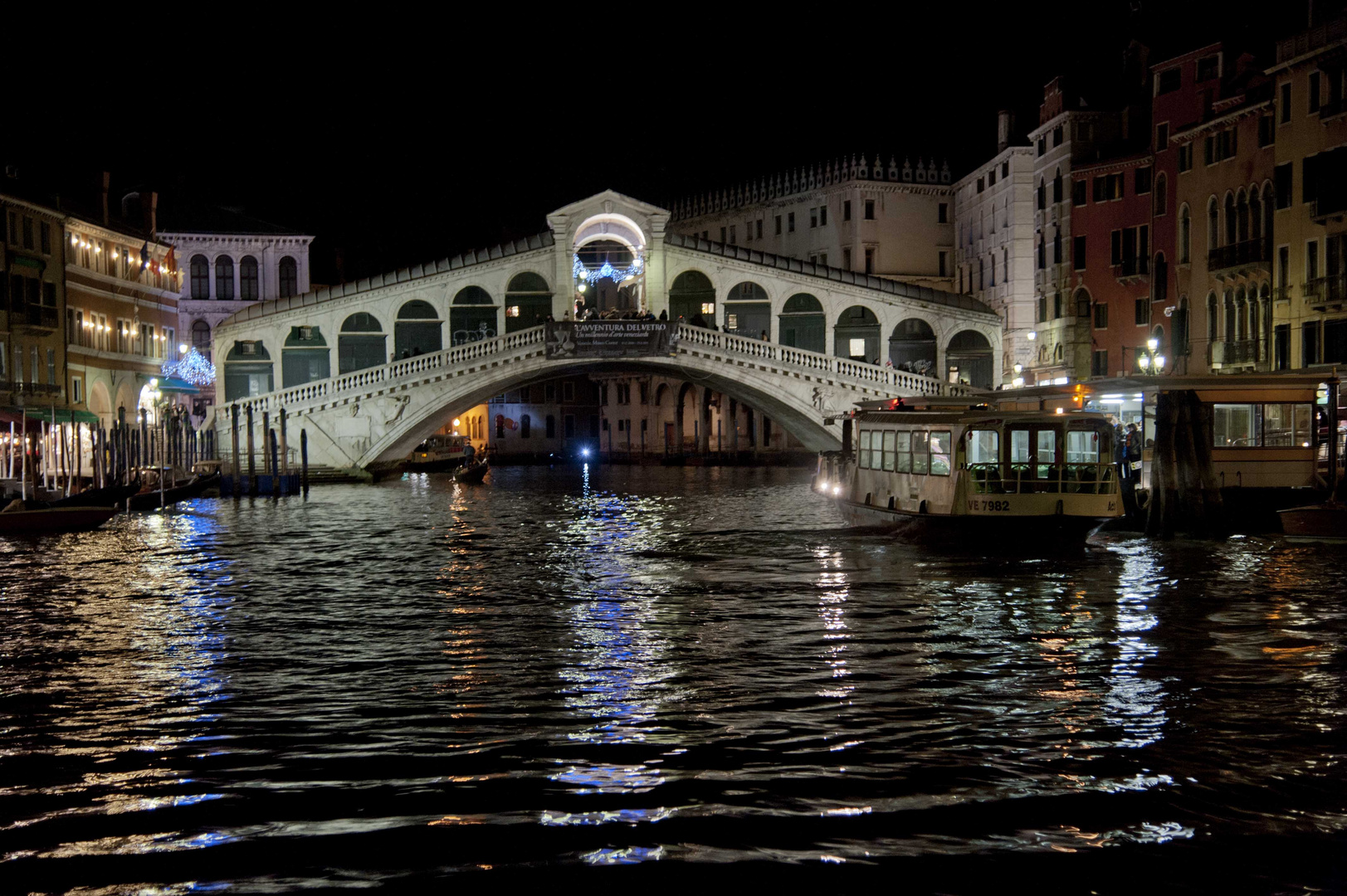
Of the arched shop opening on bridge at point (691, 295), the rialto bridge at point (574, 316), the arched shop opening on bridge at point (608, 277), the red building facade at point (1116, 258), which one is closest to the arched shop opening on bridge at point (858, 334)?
the rialto bridge at point (574, 316)

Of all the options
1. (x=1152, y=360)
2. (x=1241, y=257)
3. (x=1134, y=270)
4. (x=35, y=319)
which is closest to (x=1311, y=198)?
(x=1241, y=257)

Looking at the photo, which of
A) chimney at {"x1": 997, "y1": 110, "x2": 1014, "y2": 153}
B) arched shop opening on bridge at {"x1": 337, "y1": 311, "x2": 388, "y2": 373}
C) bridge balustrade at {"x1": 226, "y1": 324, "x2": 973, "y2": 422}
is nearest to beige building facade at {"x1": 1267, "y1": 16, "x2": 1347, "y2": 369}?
bridge balustrade at {"x1": 226, "y1": 324, "x2": 973, "y2": 422}

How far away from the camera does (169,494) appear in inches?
1217

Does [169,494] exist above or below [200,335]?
below

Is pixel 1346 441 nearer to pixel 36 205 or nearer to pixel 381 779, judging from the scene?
pixel 381 779

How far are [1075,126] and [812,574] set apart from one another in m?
27.6

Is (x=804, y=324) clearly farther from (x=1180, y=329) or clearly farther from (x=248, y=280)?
(x=248, y=280)

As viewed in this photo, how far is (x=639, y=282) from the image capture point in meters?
45.0

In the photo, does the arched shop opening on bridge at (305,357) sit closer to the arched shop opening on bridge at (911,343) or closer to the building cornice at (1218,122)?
the arched shop opening on bridge at (911,343)

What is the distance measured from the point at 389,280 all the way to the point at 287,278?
1353 cm

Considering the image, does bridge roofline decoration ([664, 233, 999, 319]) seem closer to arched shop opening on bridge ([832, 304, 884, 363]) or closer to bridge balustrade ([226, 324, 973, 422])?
arched shop opening on bridge ([832, 304, 884, 363])

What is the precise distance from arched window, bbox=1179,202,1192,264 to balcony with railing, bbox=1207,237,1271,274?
1.59 metres

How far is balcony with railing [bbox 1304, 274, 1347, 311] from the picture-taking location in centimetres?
2842

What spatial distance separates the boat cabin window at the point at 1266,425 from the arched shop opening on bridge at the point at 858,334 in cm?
2593
